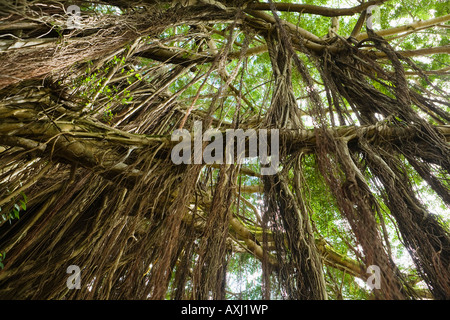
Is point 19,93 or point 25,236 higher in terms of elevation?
point 19,93

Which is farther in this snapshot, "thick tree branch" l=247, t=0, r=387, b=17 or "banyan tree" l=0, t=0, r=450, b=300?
"thick tree branch" l=247, t=0, r=387, b=17

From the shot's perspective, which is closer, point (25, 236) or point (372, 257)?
point (372, 257)

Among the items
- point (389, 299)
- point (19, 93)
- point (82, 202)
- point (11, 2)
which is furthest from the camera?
point (82, 202)

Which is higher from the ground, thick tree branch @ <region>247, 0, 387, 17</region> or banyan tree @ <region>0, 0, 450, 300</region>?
thick tree branch @ <region>247, 0, 387, 17</region>

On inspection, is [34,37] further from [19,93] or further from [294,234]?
[294,234]

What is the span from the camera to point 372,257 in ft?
3.64

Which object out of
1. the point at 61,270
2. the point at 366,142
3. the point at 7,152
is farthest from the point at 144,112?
the point at 366,142

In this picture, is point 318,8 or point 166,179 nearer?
point 166,179

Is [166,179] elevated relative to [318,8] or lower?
lower

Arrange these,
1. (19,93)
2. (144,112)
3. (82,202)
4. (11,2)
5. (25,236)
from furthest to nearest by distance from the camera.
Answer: (144,112) < (82,202) < (25,236) < (19,93) < (11,2)

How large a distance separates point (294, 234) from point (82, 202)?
4.40 ft

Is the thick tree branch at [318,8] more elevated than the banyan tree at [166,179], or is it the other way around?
the thick tree branch at [318,8]

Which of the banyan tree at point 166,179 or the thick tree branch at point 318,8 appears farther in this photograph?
the thick tree branch at point 318,8

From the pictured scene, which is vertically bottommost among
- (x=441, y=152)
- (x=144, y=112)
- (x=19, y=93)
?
(x=441, y=152)
